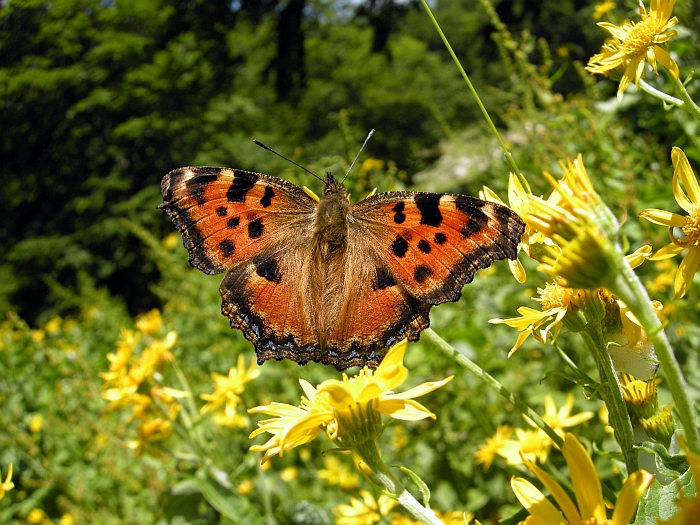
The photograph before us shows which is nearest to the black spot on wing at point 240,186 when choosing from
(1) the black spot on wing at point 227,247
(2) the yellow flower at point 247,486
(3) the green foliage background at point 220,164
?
(1) the black spot on wing at point 227,247

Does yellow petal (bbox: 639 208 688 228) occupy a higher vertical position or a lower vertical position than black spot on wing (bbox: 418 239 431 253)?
higher

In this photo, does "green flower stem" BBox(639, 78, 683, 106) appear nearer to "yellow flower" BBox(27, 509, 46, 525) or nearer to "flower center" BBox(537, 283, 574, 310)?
"flower center" BBox(537, 283, 574, 310)

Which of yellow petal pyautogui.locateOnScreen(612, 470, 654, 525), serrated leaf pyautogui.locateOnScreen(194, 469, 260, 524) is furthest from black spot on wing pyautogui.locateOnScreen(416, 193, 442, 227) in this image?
serrated leaf pyautogui.locateOnScreen(194, 469, 260, 524)

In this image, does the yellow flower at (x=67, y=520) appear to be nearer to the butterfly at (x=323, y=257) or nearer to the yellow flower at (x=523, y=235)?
the butterfly at (x=323, y=257)

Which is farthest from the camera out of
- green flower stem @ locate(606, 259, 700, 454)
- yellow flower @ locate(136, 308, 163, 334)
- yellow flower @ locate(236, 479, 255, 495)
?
yellow flower @ locate(236, 479, 255, 495)

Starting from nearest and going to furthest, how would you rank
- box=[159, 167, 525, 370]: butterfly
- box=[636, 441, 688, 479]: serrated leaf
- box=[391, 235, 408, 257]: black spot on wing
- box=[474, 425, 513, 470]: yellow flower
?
box=[636, 441, 688, 479]: serrated leaf → box=[159, 167, 525, 370]: butterfly → box=[391, 235, 408, 257]: black spot on wing → box=[474, 425, 513, 470]: yellow flower

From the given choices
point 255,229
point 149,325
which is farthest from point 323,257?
point 149,325
